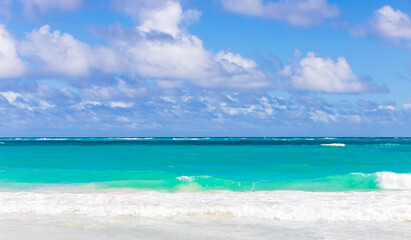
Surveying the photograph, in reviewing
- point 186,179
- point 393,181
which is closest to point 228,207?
point 186,179

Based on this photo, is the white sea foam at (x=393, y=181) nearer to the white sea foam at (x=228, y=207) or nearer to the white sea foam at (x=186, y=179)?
the white sea foam at (x=228, y=207)

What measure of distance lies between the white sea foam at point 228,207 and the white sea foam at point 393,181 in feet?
15.3

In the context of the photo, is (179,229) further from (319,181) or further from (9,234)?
(319,181)

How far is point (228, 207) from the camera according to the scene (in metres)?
12.4

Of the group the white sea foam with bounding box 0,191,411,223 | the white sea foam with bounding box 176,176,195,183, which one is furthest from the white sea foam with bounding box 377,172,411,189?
the white sea foam with bounding box 176,176,195,183

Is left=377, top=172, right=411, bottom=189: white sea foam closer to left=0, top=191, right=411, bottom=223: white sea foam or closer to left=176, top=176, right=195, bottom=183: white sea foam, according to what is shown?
left=0, top=191, right=411, bottom=223: white sea foam

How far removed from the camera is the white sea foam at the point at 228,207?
38.4 feet

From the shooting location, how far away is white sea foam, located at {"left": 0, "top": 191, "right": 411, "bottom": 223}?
38.4 ft

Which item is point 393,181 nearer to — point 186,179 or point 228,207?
point 186,179

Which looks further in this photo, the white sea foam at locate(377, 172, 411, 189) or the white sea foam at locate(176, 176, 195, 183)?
the white sea foam at locate(176, 176, 195, 183)

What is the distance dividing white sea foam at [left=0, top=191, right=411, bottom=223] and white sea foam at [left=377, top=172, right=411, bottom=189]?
467 cm

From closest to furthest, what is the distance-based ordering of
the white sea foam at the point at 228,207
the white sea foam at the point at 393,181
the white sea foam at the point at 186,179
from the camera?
the white sea foam at the point at 228,207 < the white sea foam at the point at 393,181 < the white sea foam at the point at 186,179

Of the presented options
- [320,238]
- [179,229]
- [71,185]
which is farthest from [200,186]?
[320,238]

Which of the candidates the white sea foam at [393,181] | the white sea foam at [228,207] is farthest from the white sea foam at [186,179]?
the white sea foam at [393,181]
